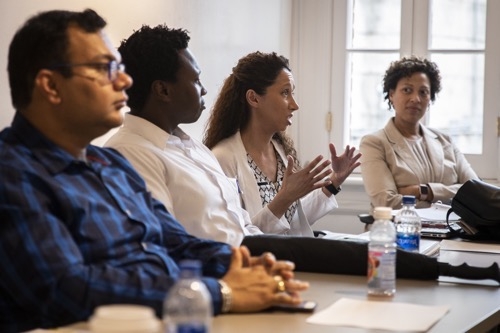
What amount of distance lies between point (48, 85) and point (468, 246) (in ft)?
6.14

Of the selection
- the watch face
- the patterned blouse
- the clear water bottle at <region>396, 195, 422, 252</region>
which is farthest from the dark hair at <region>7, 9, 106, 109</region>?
the watch face

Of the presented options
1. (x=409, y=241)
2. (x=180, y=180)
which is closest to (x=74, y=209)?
(x=180, y=180)

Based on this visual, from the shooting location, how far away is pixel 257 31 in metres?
5.16

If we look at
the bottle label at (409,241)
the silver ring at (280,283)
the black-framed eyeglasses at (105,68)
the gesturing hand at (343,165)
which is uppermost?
the black-framed eyeglasses at (105,68)

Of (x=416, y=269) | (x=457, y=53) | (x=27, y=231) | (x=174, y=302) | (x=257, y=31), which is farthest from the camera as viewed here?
(x=457, y=53)

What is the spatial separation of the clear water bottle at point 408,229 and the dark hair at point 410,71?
2143 mm

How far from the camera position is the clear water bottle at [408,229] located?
2.85 metres

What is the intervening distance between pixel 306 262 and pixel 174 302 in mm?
1331

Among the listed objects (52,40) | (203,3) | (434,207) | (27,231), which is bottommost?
(434,207)

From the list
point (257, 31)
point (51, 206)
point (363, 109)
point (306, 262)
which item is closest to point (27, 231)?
point (51, 206)

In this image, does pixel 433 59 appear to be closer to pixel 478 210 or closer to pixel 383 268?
pixel 478 210

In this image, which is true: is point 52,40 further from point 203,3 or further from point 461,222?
point 203,3

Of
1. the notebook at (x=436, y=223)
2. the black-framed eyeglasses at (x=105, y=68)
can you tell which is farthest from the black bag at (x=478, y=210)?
the black-framed eyeglasses at (x=105, y=68)

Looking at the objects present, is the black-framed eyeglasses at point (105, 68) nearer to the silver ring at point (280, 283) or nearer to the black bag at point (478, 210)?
the silver ring at point (280, 283)
